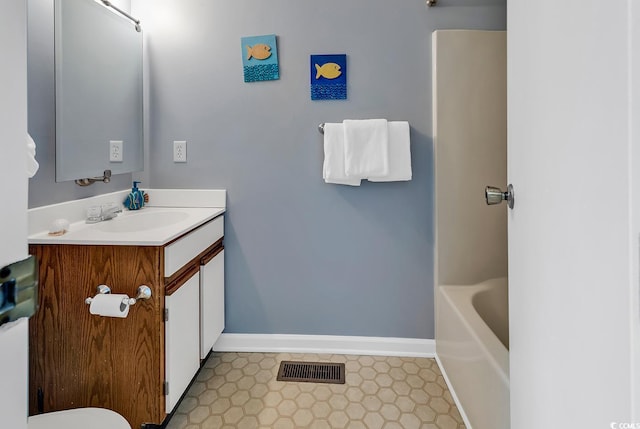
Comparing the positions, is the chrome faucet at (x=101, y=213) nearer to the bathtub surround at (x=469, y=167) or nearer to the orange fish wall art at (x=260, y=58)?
the orange fish wall art at (x=260, y=58)

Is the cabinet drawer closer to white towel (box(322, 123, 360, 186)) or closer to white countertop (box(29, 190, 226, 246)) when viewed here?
white countertop (box(29, 190, 226, 246))

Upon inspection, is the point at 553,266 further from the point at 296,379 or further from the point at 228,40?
the point at 228,40

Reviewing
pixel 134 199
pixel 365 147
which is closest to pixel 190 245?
pixel 134 199

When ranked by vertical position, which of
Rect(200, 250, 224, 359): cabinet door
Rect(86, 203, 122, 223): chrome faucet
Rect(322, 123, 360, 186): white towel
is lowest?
Rect(200, 250, 224, 359): cabinet door

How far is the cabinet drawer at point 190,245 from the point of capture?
145 cm

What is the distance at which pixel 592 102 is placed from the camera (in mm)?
609

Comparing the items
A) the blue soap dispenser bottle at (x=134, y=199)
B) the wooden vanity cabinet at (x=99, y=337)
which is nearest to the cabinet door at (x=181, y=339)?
the wooden vanity cabinet at (x=99, y=337)

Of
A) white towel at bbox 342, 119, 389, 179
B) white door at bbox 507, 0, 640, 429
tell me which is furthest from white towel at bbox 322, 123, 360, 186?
white door at bbox 507, 0, 640, 429

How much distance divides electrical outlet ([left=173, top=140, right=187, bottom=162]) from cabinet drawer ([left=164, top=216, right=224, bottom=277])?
0.42 m

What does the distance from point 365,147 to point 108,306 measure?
1365 millimetres

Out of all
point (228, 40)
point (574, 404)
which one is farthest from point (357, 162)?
point (574, 404)

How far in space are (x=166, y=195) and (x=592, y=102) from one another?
6.75 ft

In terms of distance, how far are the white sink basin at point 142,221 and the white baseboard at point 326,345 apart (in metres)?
0.74

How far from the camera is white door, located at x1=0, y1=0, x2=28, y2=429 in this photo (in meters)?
0.41
